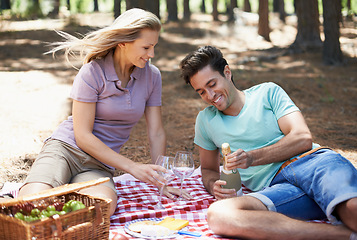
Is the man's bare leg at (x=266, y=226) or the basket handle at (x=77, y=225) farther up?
the basket handle at (x=77, y=225)

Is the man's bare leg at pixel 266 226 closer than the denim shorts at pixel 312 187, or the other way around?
the man's bare leg at pixel 266 226

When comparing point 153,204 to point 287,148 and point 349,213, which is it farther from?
point 349,213

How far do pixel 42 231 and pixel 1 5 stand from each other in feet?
72.5

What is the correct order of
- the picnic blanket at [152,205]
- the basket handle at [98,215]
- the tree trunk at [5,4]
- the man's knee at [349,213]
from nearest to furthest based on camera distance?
the basket handle at [98,215]
the man's knee at [349,213]
the picnic blanket at [152,205]
the tree trunk at [5,4]

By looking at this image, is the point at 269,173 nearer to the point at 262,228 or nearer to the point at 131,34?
the point at 262,228

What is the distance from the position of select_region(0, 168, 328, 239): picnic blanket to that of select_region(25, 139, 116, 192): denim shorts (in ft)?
Answer: 0.89

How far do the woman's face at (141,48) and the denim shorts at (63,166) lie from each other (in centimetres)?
94

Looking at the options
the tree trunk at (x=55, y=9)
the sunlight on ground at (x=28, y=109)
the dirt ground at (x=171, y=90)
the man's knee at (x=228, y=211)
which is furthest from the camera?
the tree trunk at (x=55, y=9)

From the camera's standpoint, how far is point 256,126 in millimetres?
3621

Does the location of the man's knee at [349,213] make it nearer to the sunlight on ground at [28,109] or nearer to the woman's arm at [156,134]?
the woman's arm at [156,134]

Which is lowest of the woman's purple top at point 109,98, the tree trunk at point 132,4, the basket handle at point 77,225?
the basket handle at point 77,225

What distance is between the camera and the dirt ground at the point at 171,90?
19.1ft

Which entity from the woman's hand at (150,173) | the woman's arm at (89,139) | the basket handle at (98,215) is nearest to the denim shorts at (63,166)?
the woman's arm at (89,139)

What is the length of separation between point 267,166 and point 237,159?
0.54 m
